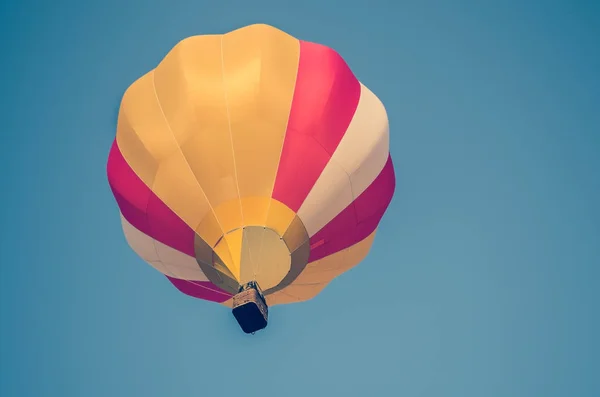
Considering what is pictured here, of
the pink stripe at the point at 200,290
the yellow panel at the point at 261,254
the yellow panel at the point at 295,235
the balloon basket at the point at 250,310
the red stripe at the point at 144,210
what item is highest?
the red stripe at the point at 144,210

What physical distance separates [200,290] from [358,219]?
2.37 metres

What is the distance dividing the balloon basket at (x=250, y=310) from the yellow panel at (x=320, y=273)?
1.30 meters

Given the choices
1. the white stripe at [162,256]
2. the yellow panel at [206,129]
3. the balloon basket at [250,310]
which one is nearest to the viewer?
the balloon basket at [250,310]

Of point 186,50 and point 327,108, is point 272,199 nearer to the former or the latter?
point 327,108

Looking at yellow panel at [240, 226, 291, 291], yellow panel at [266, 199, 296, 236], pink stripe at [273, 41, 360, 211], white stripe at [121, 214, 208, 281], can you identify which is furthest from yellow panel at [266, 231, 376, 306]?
pink stripe at [273, 41, 360, 211]

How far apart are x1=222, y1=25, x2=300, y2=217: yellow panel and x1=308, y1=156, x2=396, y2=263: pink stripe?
106 cm

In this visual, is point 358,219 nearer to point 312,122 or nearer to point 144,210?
point 312,122

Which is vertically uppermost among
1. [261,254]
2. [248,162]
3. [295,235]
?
[248,162]

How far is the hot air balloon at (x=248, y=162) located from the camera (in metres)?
9.90

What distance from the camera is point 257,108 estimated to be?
9969 mm

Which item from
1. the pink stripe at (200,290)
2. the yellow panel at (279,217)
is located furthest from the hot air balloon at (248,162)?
the pink stripe at (200,290)

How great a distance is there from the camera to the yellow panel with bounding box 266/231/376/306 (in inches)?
430

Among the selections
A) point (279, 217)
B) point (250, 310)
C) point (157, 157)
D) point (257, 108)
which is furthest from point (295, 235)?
point (157, 157)

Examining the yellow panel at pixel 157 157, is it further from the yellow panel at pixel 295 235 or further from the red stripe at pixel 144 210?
the yellow panel at pixel 295 235
